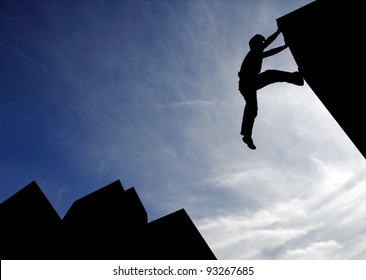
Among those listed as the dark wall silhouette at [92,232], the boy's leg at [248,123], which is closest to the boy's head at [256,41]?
the boy's leg at [248,123]

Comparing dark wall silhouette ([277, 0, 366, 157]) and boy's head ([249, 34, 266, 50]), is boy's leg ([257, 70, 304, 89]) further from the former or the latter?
boy's head ([249, 34, 266, 50])

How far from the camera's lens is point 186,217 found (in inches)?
758

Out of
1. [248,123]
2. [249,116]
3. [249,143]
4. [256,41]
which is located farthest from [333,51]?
[249,143]

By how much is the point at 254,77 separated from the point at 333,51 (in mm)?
1515

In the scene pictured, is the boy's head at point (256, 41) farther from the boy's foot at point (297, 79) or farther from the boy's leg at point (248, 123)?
the boy's leg at point (248, 123)

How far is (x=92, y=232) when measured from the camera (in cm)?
1798

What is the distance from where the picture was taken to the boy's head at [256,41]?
5241 millimetres

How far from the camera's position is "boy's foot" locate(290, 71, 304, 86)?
205 inches

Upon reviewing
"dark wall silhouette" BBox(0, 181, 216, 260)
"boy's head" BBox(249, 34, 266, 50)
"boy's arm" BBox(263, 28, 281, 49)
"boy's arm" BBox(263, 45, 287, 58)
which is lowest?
"boy's arm" BBox(263, 45, 287, 58)

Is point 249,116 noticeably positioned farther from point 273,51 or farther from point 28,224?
point 28,224

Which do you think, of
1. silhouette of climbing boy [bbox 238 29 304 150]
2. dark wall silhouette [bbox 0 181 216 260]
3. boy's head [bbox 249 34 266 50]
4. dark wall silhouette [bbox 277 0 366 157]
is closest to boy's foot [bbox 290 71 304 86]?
silhouette of climbing boy [bbox 238 29 304 150]
